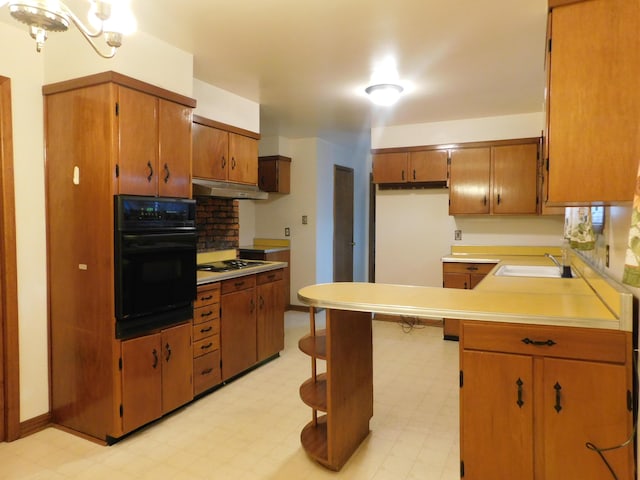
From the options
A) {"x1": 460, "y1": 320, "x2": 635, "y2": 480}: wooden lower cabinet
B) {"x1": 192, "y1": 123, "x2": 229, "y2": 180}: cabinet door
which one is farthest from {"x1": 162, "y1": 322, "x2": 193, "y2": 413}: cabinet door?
{"x1": 460, "y1": 320, "x2": 635, "y2": 480}: wooden lower cabinet

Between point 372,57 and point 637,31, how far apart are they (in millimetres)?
1709

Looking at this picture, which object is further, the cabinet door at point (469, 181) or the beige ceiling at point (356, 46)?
the cabinet door at point (469, 181)

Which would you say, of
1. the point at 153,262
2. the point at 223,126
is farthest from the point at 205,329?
the point at 223,126

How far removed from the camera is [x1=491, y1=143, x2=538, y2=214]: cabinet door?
4430mm

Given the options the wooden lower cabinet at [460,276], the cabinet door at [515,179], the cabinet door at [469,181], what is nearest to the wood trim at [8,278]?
the wooden lower cabinet at [460,276]

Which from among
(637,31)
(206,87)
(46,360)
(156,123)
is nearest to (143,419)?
(46,360)

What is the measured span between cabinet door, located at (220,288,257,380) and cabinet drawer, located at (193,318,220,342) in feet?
0.18

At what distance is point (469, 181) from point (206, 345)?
10.8 feet

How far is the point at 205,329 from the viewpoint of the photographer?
3049 millimetres

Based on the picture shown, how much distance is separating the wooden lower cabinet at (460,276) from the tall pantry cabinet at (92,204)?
3.03 metres

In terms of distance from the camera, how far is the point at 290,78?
11.2 feet

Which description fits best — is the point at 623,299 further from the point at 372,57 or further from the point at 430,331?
the point at 430,331

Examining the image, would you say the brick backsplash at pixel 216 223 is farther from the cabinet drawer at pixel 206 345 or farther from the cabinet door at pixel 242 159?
the cabinet drawer at pixel 206 345

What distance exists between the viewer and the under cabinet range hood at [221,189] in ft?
10.6
